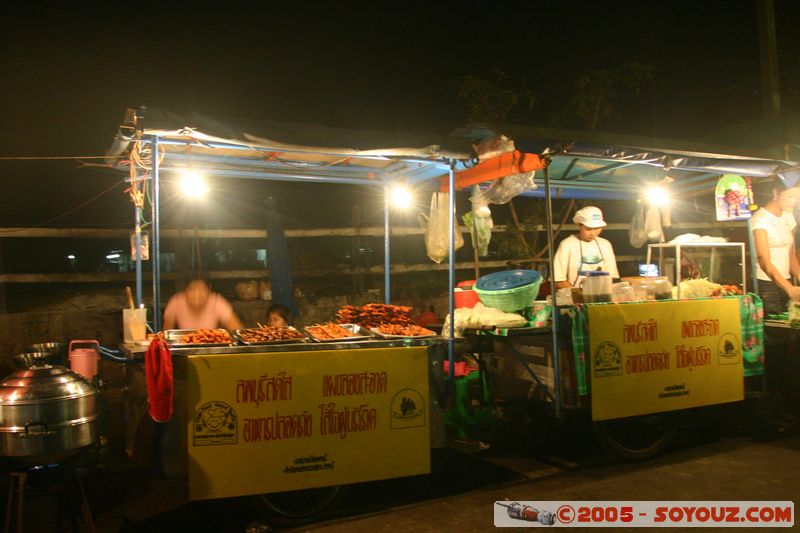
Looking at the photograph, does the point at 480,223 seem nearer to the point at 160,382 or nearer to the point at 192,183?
the point at 192,183

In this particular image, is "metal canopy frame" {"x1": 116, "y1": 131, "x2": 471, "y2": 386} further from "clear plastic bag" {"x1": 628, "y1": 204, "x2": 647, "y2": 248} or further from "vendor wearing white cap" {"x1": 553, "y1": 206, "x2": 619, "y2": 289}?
"clear plastic bag" {"x1": 628, "y1": 204, "x2": 647, "y2": 248}

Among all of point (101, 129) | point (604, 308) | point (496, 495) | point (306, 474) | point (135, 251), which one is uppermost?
point (101, 129)

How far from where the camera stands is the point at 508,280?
5719 mm

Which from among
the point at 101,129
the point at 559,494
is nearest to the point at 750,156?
the point at 559,494

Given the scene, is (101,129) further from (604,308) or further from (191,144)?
(604,308)

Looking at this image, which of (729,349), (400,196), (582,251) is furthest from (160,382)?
(729,349)

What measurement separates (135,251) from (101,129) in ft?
21.6

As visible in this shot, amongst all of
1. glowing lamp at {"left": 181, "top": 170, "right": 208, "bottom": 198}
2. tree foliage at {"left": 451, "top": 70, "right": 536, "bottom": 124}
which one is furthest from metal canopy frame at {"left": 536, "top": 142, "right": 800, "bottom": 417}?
glowing lamp at {"left": 181, "top": 170, "right": 208, "bottom": 198}

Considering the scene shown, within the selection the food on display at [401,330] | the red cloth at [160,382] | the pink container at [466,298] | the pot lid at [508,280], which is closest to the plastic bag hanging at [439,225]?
the pink container at [466,298]

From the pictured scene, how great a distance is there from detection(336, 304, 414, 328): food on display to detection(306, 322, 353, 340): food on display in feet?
0.97

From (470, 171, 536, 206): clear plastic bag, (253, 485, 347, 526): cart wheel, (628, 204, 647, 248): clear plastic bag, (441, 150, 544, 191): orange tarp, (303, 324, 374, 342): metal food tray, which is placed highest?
(441, 150, 544, 191): orange tarp

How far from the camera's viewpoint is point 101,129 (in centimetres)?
1076

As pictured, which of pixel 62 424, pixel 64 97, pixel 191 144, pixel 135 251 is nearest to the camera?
pixel 62 424

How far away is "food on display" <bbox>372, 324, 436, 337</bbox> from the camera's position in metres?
4.85
